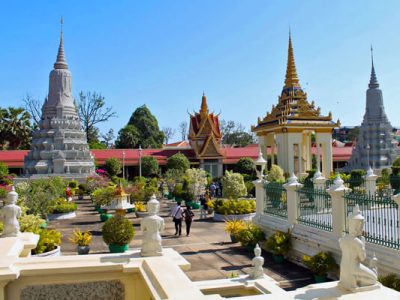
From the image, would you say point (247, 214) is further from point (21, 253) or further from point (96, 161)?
point (96, 161)

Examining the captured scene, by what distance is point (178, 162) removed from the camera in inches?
1564

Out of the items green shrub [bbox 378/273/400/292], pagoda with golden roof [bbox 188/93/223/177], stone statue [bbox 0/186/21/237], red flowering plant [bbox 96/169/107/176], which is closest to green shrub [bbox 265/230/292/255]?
green shrub [bbox 378/273/400/292]

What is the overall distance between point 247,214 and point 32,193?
32.2 feet

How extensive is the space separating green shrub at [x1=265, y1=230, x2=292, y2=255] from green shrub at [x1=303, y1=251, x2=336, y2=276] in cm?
183

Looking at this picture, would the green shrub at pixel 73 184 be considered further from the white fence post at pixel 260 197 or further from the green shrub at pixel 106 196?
the white fence post at pixel 260 197

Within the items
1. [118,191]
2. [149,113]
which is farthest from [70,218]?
[149,113]

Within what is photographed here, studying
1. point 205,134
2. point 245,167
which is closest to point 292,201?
point 245,167

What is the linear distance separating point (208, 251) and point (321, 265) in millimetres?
4394

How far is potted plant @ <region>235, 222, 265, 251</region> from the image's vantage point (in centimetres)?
1321

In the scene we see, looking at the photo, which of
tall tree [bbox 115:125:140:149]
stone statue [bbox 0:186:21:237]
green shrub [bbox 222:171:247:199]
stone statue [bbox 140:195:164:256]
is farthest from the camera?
tall tree [bbox 115:125:140:149]

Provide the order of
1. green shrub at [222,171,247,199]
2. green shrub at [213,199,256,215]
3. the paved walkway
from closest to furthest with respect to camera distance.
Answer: the paved walkway < green shrub at [213,199,256,215] < green shrub at [222,171,247,199]

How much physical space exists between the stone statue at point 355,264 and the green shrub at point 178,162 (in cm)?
3453

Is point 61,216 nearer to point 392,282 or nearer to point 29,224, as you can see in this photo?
point 29,224

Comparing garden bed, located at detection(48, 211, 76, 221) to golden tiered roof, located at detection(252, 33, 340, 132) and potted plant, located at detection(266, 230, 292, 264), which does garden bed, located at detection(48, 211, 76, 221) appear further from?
golden tiered roof, located at detection(252, 33, 340, 132)
